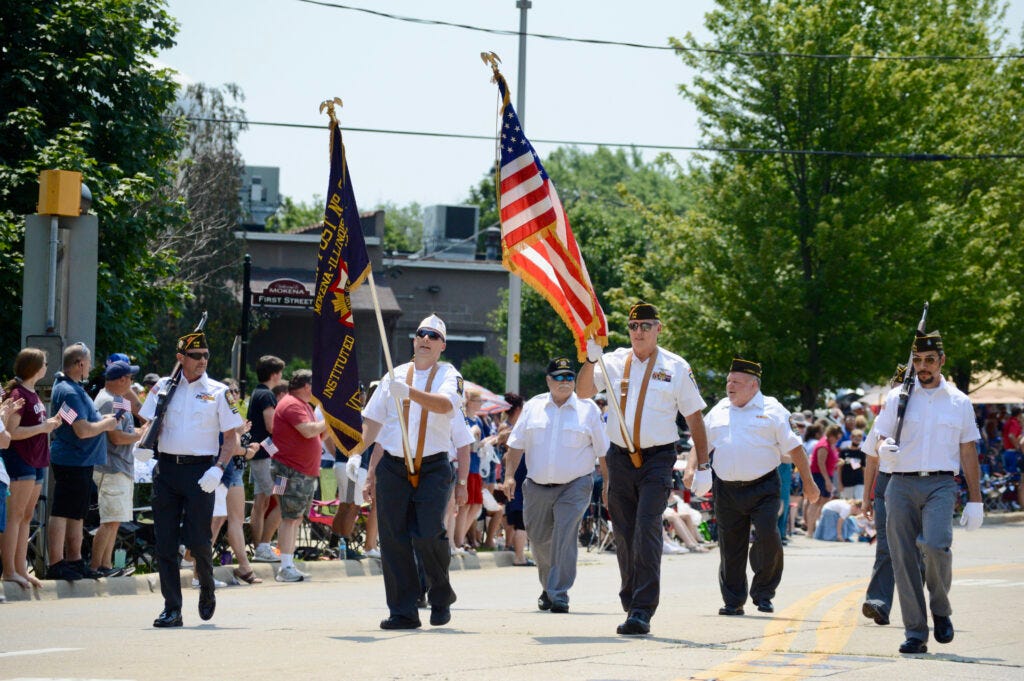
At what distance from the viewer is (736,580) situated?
11703mm

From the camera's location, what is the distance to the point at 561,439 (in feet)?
40.2

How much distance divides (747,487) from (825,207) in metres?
20.5

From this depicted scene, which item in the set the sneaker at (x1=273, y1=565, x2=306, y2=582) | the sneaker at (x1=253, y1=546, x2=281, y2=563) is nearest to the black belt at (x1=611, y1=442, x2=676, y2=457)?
the sneaker at (x1=273, y1=565, x2=306, y2=582)

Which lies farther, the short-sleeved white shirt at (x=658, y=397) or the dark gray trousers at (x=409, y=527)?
the short-sleeved white shirt at (x=658, y=397)

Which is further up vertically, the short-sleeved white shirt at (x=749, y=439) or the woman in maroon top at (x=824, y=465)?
the short-sleeved white shirt at (x=749, y=439)

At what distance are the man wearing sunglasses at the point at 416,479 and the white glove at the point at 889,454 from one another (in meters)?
2.91

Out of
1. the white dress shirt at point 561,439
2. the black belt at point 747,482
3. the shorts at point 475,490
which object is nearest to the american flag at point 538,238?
the white dress shirt at point 561,439

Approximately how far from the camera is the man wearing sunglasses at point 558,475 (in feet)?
39.3

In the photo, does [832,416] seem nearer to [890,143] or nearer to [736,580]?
[890,143]

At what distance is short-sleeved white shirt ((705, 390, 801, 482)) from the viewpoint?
39.3 feet

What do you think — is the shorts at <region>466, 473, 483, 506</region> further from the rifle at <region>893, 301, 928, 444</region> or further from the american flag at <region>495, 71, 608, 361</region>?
the rifle at <region>893, 301, 928, 444</region>

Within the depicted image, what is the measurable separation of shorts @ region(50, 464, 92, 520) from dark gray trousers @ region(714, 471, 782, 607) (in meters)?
5.85

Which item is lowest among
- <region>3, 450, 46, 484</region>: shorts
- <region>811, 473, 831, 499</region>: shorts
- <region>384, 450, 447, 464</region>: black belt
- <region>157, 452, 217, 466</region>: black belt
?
<region>811, 473, 831, 499</region>: shorts

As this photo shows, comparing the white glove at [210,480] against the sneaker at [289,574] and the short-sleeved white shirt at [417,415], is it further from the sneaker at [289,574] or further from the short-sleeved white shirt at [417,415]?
the sneaker at [289,574]
